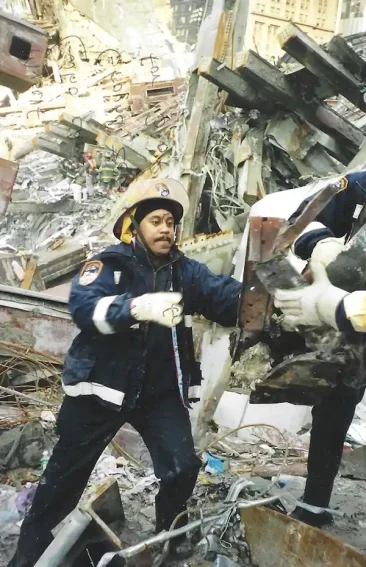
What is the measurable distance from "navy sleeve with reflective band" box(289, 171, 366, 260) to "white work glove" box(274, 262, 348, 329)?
21 centimetres

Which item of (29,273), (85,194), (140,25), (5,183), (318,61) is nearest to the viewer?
(5,183)

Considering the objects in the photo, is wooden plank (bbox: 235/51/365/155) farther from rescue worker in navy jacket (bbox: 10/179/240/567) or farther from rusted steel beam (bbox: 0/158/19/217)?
rescue worker in navy jacket (bbox: 10/179/240/567)

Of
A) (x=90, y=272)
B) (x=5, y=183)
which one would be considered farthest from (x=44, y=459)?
(x=5, y=183)

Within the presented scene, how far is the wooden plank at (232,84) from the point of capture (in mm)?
6605

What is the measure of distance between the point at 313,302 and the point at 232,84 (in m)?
5.29

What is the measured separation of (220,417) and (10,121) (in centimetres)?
1776

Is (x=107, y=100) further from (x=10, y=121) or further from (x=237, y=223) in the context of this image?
(x=237, y=223)

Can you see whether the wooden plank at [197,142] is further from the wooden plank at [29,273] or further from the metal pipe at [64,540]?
the metal pipe at [64,540]

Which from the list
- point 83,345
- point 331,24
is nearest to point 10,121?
point 331,24

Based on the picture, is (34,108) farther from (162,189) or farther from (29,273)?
(162,189)

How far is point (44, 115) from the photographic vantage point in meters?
20.5

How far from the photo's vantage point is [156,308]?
2492mm

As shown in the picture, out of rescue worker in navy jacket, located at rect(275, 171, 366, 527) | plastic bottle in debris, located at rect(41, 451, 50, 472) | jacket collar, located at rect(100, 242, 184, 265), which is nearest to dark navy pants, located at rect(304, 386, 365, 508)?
rescue worker in navy jacket, located at rect(275, 171, 366, 527)

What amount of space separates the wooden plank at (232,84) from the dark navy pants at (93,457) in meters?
4.74
